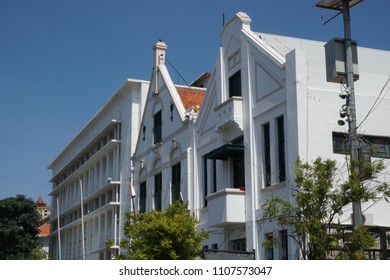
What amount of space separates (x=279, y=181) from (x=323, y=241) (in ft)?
23.5

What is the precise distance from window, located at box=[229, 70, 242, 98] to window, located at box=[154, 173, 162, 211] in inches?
372

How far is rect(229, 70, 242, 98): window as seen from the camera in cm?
2872

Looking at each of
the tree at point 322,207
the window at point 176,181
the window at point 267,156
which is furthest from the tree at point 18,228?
the tree at point 322,207

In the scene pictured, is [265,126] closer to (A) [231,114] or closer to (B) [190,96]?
(A) [231,114]

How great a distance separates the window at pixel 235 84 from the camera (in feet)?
94.2

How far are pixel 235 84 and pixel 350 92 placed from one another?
40.2 feet

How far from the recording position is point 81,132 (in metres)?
60.3

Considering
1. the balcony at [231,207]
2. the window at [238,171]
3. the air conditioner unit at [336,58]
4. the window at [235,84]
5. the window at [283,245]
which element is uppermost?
the window at [235,84]

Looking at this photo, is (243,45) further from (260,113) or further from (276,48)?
(260,113)

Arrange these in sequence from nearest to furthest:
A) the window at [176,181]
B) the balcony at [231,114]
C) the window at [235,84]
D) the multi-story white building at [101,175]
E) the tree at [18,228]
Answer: the balcony at [231,114] < the window at [235,84] < the window at [176,181] < the multi-story white building at [101,175] < the tree at [18,228]

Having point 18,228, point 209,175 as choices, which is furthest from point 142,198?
point 18,228

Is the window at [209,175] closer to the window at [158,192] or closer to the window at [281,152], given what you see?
the window at [281,152]

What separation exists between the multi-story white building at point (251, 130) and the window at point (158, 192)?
6 cm

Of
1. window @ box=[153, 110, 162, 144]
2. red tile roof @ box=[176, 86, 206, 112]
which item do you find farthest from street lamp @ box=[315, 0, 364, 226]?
window @ box=[153, 110, 162, 144]
